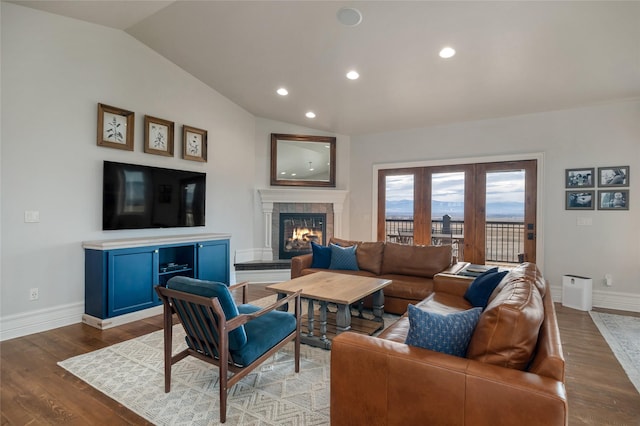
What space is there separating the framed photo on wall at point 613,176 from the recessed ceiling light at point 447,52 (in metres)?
2.82

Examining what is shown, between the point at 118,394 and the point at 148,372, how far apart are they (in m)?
0.30

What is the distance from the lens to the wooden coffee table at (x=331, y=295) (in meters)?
2.86

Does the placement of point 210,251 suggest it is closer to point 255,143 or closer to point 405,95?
point 255,143

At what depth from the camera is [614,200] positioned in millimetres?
4285

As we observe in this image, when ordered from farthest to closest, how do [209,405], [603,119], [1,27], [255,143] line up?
[255,143], [603,119], [1,27], [209,405]

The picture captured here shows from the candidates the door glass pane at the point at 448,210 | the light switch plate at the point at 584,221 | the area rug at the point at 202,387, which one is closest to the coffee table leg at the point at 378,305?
the area rug at the point at 202,387

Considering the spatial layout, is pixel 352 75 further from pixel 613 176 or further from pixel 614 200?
pixel 614 200

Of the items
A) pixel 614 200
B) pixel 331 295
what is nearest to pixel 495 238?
pixel 614 200

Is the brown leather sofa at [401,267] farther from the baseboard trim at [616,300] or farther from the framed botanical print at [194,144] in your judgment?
the framed botanical print at [194,144]

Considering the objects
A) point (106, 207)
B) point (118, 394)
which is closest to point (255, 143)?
point (106, 207)

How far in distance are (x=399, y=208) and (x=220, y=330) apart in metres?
4.80

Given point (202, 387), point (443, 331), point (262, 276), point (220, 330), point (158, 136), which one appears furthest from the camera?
point (262, 276)

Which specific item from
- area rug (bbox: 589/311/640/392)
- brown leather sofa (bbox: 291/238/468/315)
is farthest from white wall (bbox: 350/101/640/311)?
brown leather sofa (bbox: 291/238/468/315)

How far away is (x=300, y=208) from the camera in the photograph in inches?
247
